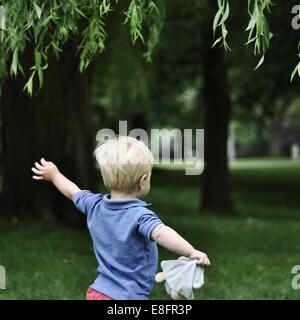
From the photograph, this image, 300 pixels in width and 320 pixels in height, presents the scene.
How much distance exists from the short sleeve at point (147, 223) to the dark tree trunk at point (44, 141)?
582 centimetres

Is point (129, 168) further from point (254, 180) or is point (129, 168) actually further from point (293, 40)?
point (254, 180)

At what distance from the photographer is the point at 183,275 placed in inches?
130

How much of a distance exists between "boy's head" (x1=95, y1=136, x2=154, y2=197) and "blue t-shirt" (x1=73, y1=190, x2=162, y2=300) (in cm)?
7

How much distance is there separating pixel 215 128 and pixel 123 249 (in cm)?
1175

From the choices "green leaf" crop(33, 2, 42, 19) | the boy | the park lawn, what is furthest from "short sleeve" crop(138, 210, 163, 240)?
the park lawn

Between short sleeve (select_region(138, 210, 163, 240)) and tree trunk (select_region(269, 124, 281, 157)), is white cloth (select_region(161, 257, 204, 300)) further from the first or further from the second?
tree trunk (select_region(269, 124, 281, 157))

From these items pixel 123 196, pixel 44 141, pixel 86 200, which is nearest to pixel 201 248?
pixel 44 141

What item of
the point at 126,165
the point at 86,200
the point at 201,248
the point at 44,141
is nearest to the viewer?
the point at 126,165

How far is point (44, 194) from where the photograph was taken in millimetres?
9227

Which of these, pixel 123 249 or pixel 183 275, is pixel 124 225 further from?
pixel 183 275

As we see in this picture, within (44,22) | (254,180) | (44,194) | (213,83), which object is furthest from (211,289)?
(254,180)

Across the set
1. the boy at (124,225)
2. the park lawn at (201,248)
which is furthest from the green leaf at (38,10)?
the park lawn at (201,248)

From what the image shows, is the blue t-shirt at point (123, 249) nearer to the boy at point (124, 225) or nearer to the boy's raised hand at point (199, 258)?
the boy at point (124, 225)

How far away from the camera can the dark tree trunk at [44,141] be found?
29.8ft
